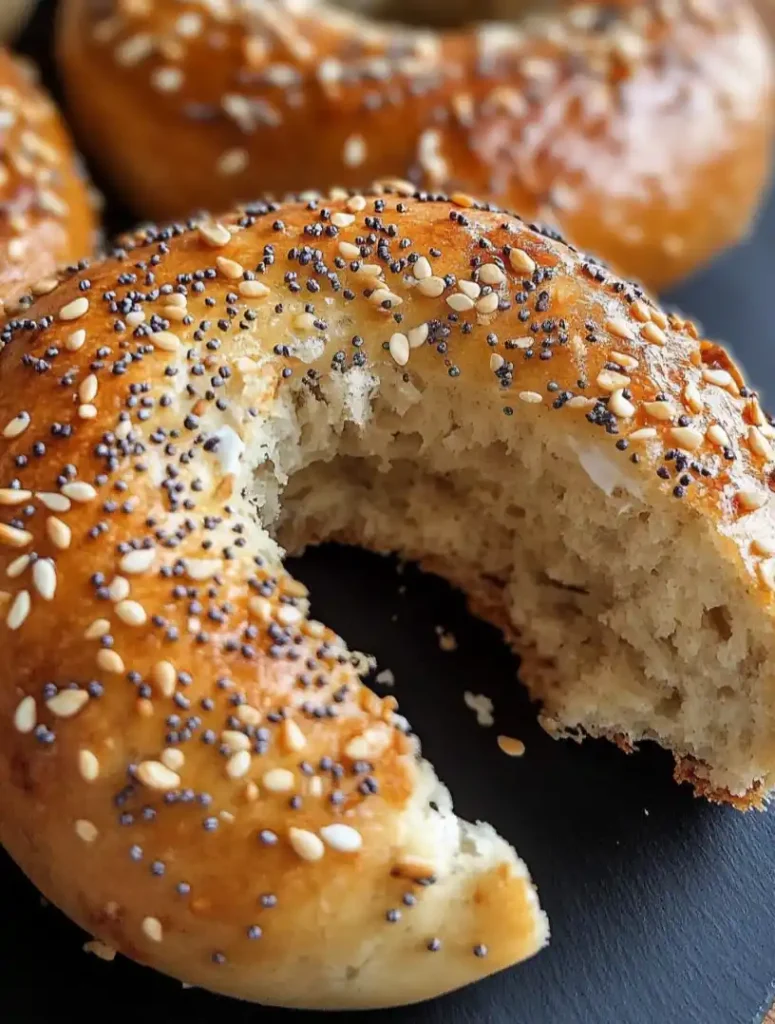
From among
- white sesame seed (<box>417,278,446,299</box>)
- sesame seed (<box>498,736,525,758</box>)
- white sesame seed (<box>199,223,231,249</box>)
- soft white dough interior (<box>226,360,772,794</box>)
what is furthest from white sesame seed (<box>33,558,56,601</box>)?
sesame seed (<box>498,736,525,758</box>)

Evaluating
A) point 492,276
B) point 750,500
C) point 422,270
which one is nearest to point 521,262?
point 492,276

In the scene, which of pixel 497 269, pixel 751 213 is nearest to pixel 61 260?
pixel 497 269

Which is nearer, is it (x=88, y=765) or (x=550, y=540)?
(x=88, y=765)

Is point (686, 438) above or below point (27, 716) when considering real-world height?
above

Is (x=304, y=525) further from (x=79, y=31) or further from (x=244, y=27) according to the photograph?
(x=79, y=31)

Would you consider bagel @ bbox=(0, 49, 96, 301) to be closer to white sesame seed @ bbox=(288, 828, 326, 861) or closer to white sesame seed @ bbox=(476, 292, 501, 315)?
white sesame seed @ bbox=(476, 292, 501, 315)

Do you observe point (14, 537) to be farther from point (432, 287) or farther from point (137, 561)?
point (432, 287)

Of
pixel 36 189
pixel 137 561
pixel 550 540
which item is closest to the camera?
pixel 137 561

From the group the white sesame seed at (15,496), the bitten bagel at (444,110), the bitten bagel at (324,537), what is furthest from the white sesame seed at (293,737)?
the bitten bagel at (444,110)
